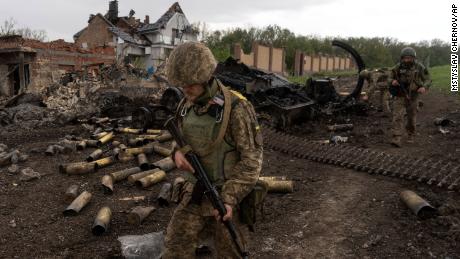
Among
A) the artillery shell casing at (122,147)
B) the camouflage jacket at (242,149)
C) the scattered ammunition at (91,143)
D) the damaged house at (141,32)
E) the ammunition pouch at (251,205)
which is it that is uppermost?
A: the damaged house at (141,32)

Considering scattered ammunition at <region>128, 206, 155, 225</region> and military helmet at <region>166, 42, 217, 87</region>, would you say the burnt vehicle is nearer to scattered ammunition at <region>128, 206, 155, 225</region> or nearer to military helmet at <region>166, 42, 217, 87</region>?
scattered ammunition at <region>128, 206, 155, 225</region>

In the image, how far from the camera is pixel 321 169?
7.21 metres

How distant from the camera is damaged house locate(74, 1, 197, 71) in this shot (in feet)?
124

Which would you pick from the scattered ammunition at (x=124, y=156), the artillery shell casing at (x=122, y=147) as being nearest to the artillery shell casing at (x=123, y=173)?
the scattered ammunition at (x=124, y=156)

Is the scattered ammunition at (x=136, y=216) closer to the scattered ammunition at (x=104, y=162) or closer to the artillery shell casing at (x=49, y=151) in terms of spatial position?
the scattered ammunition at (x=104, y=162)

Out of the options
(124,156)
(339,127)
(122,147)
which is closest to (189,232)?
(124,156)

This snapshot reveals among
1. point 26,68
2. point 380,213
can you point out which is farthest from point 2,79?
point 380,213

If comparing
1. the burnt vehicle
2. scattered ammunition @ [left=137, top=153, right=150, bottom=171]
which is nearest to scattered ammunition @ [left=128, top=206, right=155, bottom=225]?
scattered ammunition @ [left=137, top=153, right=150, bottom=171]

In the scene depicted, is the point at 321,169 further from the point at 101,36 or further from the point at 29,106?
the point at 101,36

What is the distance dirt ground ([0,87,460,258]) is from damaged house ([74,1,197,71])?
31.6m

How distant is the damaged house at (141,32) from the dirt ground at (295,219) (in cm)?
3161

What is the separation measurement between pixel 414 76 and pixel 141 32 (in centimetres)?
3669

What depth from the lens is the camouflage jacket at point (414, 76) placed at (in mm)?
8383

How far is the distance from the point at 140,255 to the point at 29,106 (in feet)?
39.9
